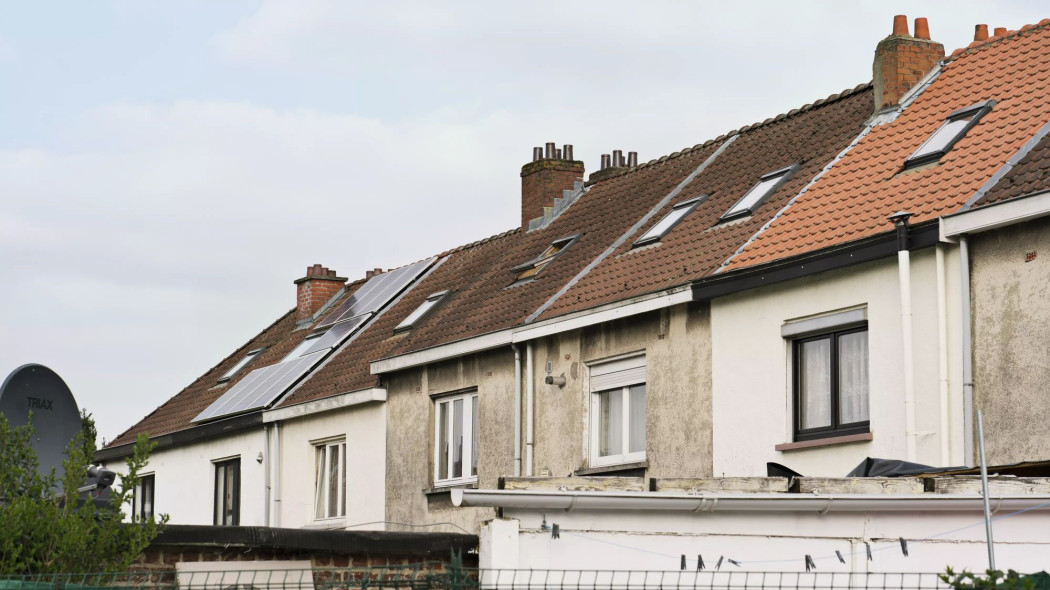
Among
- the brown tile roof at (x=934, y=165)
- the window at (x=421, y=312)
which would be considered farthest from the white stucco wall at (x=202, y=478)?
the brown tile roof at (x=934, y=165)

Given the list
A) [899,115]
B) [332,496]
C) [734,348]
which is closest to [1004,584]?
[734,348]

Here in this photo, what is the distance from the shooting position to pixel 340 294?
3195cm

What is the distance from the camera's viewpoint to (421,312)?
988 inches

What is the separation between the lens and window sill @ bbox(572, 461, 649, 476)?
18.2 m

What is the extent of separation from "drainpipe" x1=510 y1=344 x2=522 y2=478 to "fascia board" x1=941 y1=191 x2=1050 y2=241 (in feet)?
24.0

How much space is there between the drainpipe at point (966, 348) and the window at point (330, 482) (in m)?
12.7

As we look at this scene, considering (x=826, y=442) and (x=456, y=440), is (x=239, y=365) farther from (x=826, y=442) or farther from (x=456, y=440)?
(x=826, y=442)

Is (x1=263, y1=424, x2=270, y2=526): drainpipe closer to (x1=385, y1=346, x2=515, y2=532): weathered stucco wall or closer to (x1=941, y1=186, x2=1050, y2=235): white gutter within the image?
(x1=385, y1=346, x2=515, y2=532): weathered stucco wall

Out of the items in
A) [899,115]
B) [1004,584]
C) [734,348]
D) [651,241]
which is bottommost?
[1004,584]

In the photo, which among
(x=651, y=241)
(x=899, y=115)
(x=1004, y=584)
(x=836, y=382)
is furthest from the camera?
(x=651, y=241)

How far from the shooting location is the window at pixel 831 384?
15.6 meters

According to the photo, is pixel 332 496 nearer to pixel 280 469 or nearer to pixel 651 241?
pixel 280 469

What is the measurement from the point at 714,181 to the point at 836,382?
235 inches

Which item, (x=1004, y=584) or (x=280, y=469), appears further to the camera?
(x=280, y=469)
